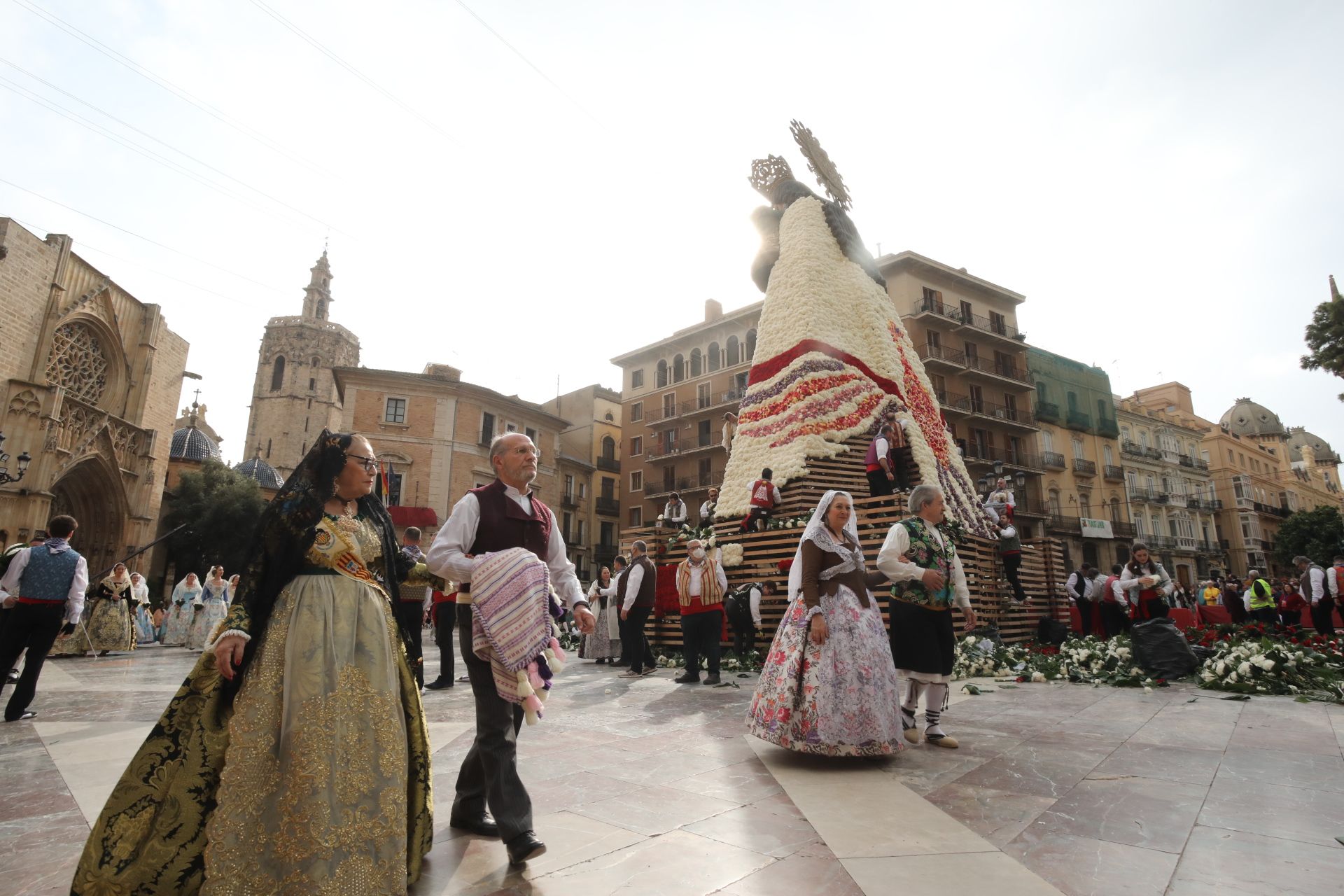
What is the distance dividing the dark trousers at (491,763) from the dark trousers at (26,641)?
211 inches

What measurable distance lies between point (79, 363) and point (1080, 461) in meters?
45.5

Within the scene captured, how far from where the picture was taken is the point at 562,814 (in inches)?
129

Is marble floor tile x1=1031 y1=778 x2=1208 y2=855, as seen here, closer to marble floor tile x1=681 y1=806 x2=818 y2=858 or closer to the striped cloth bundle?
marble floor tile x1=681 y1=806 x2=818 y2=858

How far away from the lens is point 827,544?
479cm

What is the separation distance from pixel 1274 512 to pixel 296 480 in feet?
211

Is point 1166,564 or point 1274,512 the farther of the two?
point 1274,512

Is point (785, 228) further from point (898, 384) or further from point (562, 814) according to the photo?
point (562, 814)

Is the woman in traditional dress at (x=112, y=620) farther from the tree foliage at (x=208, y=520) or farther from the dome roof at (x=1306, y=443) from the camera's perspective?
the dome roof at (x=1306, y=443)

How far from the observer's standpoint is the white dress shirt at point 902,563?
4961 mm

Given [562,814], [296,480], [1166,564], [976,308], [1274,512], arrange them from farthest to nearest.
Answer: [1274,512] < [1166,564] < [976,308] < [562,814] < [296,480]

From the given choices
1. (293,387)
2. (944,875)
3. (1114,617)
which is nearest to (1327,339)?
(1114,617)

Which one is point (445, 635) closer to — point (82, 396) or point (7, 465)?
point (7, 465)

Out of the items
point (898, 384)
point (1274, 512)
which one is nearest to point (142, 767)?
point (898, 384)

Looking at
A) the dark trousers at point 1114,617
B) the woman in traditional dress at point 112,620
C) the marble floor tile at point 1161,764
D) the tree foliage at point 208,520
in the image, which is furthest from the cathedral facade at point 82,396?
the dark trousers at point 1114,617
